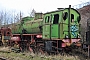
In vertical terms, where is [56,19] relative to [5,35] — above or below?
above

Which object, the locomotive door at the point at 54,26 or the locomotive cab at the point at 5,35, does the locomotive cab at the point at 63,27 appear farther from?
the locomotive cab at the point at 5,35

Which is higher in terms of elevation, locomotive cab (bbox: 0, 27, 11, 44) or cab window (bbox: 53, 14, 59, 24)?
cab window (bbox: 53, 14, 59, 24)

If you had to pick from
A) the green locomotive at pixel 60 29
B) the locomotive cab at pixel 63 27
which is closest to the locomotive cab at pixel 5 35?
the green locomotive at pixel 60 29

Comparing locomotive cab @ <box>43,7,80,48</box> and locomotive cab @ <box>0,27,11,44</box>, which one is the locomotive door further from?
locomotive cab @ <box>0,27,11,44</box>

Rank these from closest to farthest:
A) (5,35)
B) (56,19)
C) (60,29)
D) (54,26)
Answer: (60,29) → (54,26) → (56,19) → (5,35)

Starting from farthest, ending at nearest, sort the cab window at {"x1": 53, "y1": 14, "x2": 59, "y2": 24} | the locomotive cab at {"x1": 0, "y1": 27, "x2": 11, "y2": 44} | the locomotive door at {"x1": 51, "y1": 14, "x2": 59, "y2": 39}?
the locomotive cab at {"x1": 0, "y1": 27, "x2": 11, "y2": 44}, the cab window at {"x1": 53, "y1": 14, "x2": 59, "y2": 24}, the locomotive door at {"x1": 51, "y1": 14, "x2": 59, "y2": 39}

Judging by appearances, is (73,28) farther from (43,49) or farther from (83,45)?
(43,49)

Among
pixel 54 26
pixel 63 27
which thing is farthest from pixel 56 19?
pixel 63 27

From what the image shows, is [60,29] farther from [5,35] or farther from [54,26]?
[5,35]

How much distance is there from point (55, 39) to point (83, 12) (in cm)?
1238

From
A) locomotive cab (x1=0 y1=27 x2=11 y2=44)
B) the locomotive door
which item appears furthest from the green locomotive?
locomotive cab (x1=0 y1=27 x2=11 y2=44)

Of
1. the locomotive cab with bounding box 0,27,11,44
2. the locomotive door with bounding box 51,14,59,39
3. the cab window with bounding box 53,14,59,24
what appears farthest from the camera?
the locomotive cab with bounding box 0,27,11,44

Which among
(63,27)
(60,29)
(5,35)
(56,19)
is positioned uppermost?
(56,19)

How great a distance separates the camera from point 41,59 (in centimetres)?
1169
